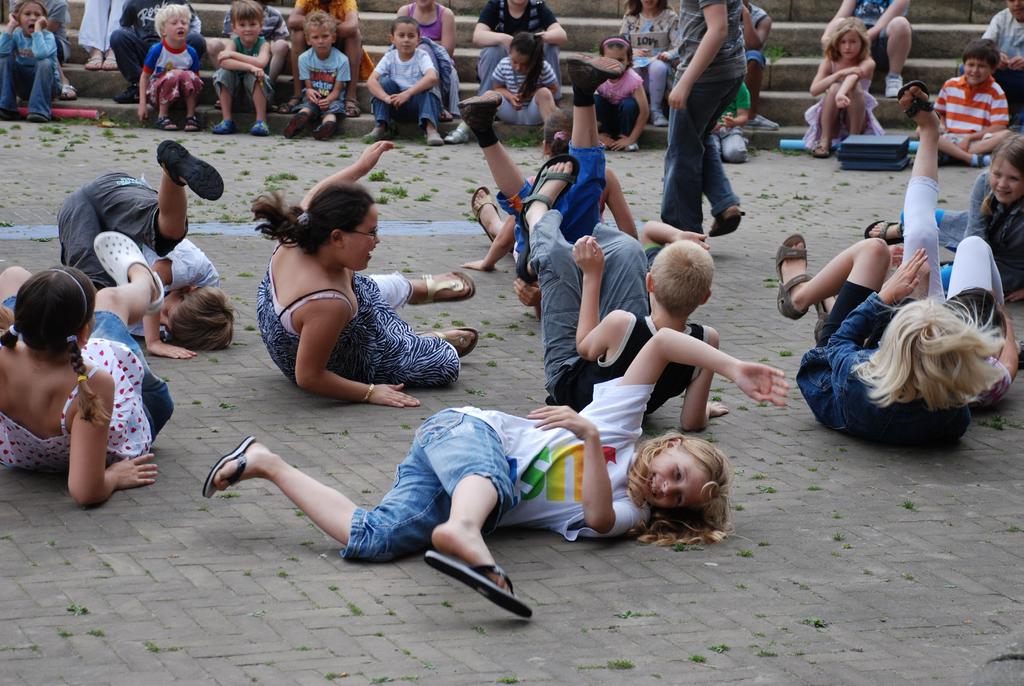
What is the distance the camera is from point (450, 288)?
23.1ft

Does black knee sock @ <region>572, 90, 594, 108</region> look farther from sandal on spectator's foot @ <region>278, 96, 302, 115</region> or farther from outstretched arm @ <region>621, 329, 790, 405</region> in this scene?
sandal on spectator's foot @ <region>278, 96, 302, 115</region>

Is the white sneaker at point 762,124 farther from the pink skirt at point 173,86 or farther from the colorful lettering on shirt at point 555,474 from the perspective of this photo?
the colorful lettering on shirt at point 555,474

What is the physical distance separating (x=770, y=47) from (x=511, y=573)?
11.6m

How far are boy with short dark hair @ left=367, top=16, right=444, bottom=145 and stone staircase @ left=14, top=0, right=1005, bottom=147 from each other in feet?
0.84

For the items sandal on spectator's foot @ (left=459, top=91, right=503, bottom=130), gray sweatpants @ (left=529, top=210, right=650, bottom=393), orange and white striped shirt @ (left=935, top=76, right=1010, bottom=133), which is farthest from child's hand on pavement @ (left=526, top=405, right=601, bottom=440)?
orange and white striped shirt @ (left=935, top=76, right=1010, bottom=133)

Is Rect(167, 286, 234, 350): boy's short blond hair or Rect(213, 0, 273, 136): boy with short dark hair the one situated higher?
Rect(213, 0, 273, 136): boy with short dark hair

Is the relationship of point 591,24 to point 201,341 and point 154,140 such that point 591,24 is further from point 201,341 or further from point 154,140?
point 201,341

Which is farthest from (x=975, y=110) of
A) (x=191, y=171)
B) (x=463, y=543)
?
(x=463, y=543)

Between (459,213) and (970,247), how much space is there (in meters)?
4.62

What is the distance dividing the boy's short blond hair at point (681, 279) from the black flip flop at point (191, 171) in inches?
87.5

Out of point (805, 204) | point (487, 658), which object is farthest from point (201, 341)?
point (805, 204)

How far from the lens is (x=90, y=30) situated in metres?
14.1

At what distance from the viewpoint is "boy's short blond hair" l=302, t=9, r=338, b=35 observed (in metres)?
13.2

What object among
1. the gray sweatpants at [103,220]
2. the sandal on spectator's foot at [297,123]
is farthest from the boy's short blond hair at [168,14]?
the gray sweatpants at [103,220]
